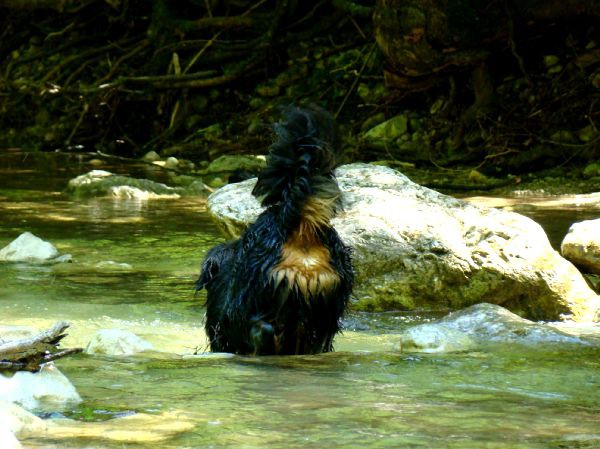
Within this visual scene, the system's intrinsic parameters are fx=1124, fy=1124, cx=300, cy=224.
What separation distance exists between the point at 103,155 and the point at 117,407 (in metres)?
12.3

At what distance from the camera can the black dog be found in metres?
4.68

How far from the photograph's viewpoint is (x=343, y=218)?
675 cm

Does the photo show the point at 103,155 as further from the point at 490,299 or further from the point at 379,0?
the point at 490,299

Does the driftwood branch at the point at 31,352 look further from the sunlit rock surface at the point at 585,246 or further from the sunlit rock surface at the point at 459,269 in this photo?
the sunlit rock surface at the point at 585,246

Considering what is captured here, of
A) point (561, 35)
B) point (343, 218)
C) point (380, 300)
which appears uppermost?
point (561, 35)

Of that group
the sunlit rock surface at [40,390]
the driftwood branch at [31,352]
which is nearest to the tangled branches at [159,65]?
the driftwood branch at [31,352]

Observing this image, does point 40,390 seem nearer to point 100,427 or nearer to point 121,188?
point 100,427

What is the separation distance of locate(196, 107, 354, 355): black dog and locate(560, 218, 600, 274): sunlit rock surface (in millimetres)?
2797

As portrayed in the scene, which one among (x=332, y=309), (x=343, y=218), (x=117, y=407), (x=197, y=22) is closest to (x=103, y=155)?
(x=197, y=22)

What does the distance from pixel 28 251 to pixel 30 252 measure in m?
0.02

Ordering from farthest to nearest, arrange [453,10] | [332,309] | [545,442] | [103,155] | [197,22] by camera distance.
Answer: [197,22] → [103,155] → [453,10] → [332,309] → [545,442]

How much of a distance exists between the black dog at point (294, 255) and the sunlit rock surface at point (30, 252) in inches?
126

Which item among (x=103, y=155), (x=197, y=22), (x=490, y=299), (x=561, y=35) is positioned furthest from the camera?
(x=197, y=22)

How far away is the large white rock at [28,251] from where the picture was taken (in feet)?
25.7
